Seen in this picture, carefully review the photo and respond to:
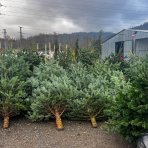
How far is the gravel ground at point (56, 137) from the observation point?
15.7 ft

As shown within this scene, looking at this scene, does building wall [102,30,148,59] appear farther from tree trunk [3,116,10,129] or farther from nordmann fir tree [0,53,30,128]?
tree trunk [3,116,10,129]

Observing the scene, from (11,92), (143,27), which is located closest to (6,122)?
(11,92)

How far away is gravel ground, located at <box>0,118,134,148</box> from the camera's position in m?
4.79

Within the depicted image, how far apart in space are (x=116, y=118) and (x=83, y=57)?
6296 mm

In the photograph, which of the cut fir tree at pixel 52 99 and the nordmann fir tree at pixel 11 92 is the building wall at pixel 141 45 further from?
the cut fir tree at pixel 52 99

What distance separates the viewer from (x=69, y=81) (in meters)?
5.98

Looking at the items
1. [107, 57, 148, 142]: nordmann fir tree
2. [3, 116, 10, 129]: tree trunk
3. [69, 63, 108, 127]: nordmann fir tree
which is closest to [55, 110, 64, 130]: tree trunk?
[69, 63, 108, 127]: nordmann fir tree

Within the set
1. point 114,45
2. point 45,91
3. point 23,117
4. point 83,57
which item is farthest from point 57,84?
point 114,45

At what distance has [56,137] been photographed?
202 inches

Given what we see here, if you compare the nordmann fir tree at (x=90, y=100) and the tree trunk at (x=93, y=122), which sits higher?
the nordmann fir tree at (x=90, y=100)

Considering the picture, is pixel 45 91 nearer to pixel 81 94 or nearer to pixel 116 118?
pixel 81 94

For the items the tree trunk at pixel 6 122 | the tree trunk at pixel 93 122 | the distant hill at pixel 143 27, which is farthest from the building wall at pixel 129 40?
the tree trunk at pixel 6 122

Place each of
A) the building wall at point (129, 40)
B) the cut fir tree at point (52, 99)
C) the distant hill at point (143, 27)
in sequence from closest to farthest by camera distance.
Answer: the cut fir tree at point (52, 99) < the building wall at point (129, 40) < the distant hill at point (143, 27)

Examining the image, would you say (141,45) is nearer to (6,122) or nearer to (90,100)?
(90,100)
